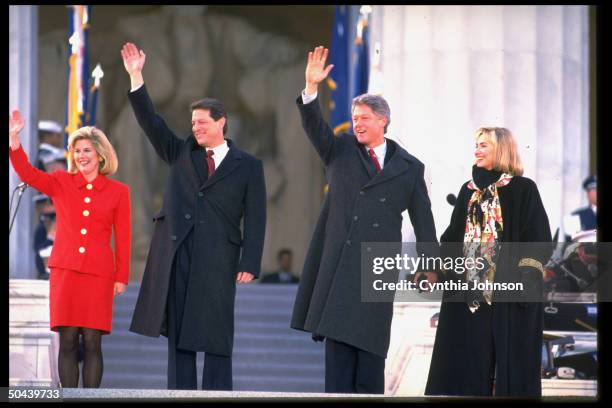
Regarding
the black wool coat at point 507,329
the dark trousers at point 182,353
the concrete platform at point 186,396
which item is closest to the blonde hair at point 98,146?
the dark trousers at point 182,353

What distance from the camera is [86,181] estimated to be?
8820 mm

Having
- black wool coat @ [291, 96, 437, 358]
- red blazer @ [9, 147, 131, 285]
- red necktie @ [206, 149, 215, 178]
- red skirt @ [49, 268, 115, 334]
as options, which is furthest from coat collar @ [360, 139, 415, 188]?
red skirt @ [49, 268, 115, 334]

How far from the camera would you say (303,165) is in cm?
1595

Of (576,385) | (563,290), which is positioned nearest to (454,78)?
(563,290)

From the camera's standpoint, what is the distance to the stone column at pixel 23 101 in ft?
38.4

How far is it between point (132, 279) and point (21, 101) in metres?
4.10

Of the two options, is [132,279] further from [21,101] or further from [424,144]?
[424,144]

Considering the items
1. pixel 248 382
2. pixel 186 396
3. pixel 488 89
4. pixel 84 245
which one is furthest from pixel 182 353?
pixel 488 89

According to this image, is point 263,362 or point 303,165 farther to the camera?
point 303,165

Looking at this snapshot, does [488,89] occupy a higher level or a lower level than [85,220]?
higher

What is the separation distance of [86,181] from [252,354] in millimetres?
3181

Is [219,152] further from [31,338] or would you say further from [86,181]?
[31,338]

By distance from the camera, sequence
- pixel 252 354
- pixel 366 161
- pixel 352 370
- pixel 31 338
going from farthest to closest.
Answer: pixel 252 354 → pixel 31 338 → pixel 366 161 → pixel 352 370

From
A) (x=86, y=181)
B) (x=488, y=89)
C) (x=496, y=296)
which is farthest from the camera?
(x=488, y=89)
